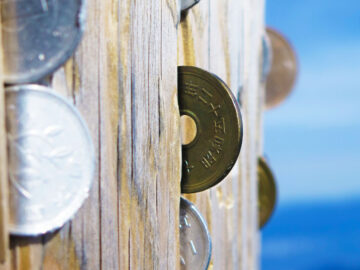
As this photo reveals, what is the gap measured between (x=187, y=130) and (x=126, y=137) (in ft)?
1.20

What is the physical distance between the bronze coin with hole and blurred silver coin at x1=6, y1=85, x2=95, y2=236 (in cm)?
41

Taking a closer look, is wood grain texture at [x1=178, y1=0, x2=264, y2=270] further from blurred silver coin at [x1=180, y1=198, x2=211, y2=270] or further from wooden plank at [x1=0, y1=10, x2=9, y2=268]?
wooden plank at [x1=0, y1=10, x2=9, y2=268]

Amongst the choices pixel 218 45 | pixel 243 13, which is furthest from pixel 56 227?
pixel 243 13

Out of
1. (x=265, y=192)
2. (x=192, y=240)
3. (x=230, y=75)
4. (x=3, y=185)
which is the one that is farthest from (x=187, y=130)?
(x=265, y=192)

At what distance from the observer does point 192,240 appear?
4.03ft

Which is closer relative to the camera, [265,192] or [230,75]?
[230,75]

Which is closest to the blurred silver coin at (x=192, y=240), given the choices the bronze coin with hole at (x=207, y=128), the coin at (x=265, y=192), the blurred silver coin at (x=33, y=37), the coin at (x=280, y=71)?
the bronze coin with hole at (x=207, y=128)

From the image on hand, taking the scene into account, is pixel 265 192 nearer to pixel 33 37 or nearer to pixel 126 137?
pixel 126 137

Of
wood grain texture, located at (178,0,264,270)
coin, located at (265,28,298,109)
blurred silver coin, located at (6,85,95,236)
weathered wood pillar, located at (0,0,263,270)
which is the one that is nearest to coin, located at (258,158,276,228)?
wood grain texture, located at (178,0,264,270)

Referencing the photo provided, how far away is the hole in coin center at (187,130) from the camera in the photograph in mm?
1211

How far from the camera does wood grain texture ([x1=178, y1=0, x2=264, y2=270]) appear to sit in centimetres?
129

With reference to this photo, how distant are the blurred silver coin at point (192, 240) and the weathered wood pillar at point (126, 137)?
0.07 metres

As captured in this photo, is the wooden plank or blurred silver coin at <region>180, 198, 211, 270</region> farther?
blurred silver coin at <region>180, 198, 211, 270</region>

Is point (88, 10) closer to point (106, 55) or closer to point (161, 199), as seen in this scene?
point (106, 55)
